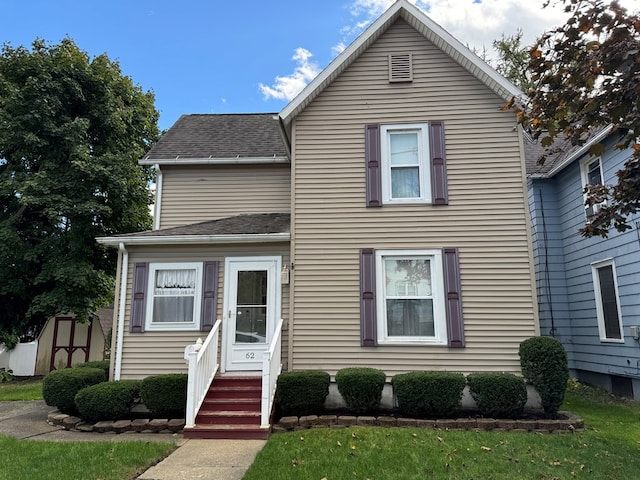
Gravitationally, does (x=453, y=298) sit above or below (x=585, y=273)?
below

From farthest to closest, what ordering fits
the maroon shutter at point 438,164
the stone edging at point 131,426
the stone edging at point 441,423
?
1. the maroon shutter at point 438,164
2. the stone edging at point 131,426
3. the stone edging at point 441,423

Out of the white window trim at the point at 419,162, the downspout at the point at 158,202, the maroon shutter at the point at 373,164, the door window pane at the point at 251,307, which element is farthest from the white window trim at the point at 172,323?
the white window trim at the point at 419,162

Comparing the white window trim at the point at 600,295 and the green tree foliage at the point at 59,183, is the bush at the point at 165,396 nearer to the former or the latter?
the green tree foliage at the point at 59,183

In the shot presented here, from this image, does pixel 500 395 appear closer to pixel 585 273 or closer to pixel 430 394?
pixel 430 394

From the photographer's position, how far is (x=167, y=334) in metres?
8.35

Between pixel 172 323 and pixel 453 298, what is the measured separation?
5.24m

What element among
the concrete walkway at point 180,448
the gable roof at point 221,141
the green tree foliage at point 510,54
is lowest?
the concrete walkway at point 180,448

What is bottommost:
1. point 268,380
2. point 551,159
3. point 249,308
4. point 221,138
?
point 268,380

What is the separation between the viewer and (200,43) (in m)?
14.8

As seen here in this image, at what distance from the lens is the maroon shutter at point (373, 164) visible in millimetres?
8203

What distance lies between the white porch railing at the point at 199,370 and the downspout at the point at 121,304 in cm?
190

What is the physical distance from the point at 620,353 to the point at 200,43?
14.8m

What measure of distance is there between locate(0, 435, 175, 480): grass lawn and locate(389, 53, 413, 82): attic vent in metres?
7.42

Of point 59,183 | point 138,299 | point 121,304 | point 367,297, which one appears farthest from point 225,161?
point 59,183
